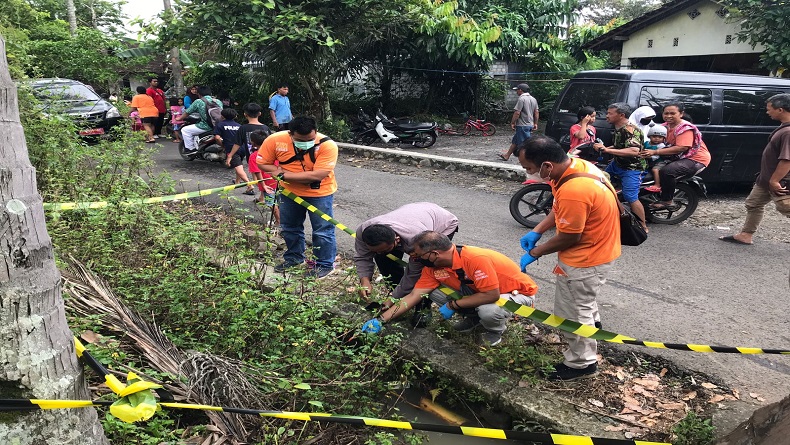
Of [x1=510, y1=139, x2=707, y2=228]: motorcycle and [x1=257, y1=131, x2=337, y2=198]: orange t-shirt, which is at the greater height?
[x1=257, y1=131, x2=337, y2=198]: orange t-shirt

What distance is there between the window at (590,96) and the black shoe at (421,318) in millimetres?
4701

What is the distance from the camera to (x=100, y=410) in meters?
2.72

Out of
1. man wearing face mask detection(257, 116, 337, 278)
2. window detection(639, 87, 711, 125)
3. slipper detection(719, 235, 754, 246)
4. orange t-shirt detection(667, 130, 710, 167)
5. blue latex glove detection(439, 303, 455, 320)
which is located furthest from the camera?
window detection(639, 87, 711, 125)

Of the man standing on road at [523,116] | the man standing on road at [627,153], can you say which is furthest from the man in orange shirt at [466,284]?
the man standing on road at [523,116]

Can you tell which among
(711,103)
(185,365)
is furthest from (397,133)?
(185,365)

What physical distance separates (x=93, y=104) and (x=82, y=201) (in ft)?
26.9

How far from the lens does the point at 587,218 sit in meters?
3.31

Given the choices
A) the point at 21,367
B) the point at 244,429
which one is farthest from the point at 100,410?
the point at 21,367

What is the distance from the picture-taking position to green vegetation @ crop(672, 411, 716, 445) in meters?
2.81

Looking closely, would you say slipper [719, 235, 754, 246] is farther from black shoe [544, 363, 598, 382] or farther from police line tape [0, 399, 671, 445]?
police line tape [0, 399, 671, 445]

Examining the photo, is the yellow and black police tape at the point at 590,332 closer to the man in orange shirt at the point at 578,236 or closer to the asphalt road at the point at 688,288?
the man in orange shirt at the point at 578,236

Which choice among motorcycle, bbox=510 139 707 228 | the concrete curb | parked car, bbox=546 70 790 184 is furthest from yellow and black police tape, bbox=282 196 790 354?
the concrete curb

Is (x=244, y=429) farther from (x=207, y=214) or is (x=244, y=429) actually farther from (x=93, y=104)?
(x=93, y=104)

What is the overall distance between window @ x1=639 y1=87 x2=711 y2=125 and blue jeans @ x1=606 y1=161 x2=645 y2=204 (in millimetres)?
1661
